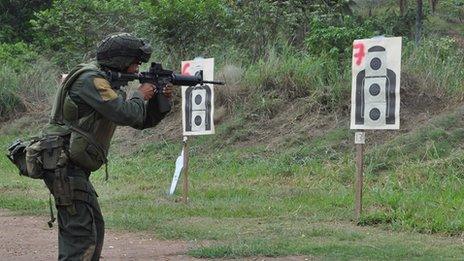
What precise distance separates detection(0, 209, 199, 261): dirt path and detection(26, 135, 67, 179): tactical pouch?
2812mm

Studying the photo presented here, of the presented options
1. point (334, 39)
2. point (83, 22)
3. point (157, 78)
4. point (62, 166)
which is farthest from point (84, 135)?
point (83, 22)

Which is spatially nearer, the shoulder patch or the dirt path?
the shoulder patch

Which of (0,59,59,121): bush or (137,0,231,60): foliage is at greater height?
(137,0,231,60): foliage

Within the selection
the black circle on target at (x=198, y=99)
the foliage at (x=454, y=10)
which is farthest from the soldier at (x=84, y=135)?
the foliage at (x=454, y=10)

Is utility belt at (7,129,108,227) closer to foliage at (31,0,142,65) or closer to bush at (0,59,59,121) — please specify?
bush at (0,59,59,121)

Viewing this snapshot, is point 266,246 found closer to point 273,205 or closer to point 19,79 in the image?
point 273,205

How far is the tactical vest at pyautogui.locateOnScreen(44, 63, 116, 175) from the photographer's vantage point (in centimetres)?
538

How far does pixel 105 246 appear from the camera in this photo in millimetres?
8734

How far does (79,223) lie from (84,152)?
470 mm

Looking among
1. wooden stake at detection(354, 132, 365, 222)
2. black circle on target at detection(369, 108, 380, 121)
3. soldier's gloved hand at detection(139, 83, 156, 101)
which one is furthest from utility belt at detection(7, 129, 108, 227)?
black circle on target at detection(369, 108, 380, 121)

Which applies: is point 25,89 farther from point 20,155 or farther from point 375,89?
point 20,155

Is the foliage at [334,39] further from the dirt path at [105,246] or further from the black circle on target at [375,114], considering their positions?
the dirt path at [105,246]

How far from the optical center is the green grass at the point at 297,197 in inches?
333

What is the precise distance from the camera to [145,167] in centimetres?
1576
